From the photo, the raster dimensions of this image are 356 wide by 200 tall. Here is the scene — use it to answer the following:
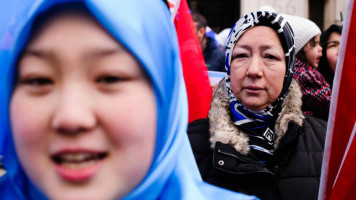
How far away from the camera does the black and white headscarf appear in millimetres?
2117

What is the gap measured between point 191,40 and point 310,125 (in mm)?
1106

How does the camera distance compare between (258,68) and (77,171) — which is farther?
(258,68)

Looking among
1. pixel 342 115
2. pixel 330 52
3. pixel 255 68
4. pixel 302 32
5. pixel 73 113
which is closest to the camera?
pixel 73 113

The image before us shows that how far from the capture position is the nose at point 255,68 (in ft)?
6.75

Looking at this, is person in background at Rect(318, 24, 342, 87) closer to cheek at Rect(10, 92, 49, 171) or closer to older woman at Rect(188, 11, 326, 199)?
older woman at Rect(188, 11, 326, 199)

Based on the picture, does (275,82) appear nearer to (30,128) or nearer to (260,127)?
(260,127)

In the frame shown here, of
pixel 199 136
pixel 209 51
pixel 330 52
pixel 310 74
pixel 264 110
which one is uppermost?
pixel 264 110

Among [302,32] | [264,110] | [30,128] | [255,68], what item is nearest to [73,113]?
[30,128]

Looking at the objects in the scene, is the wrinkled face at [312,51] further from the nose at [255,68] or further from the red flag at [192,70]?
the nose at [255,68]

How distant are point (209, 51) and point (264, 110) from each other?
10.5ft

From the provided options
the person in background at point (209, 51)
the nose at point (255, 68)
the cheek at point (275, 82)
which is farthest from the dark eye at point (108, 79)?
the person in background at point (209, 51)

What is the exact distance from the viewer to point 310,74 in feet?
10.1

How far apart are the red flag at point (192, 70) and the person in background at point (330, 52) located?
1637 millimetres

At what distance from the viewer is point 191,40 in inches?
117
